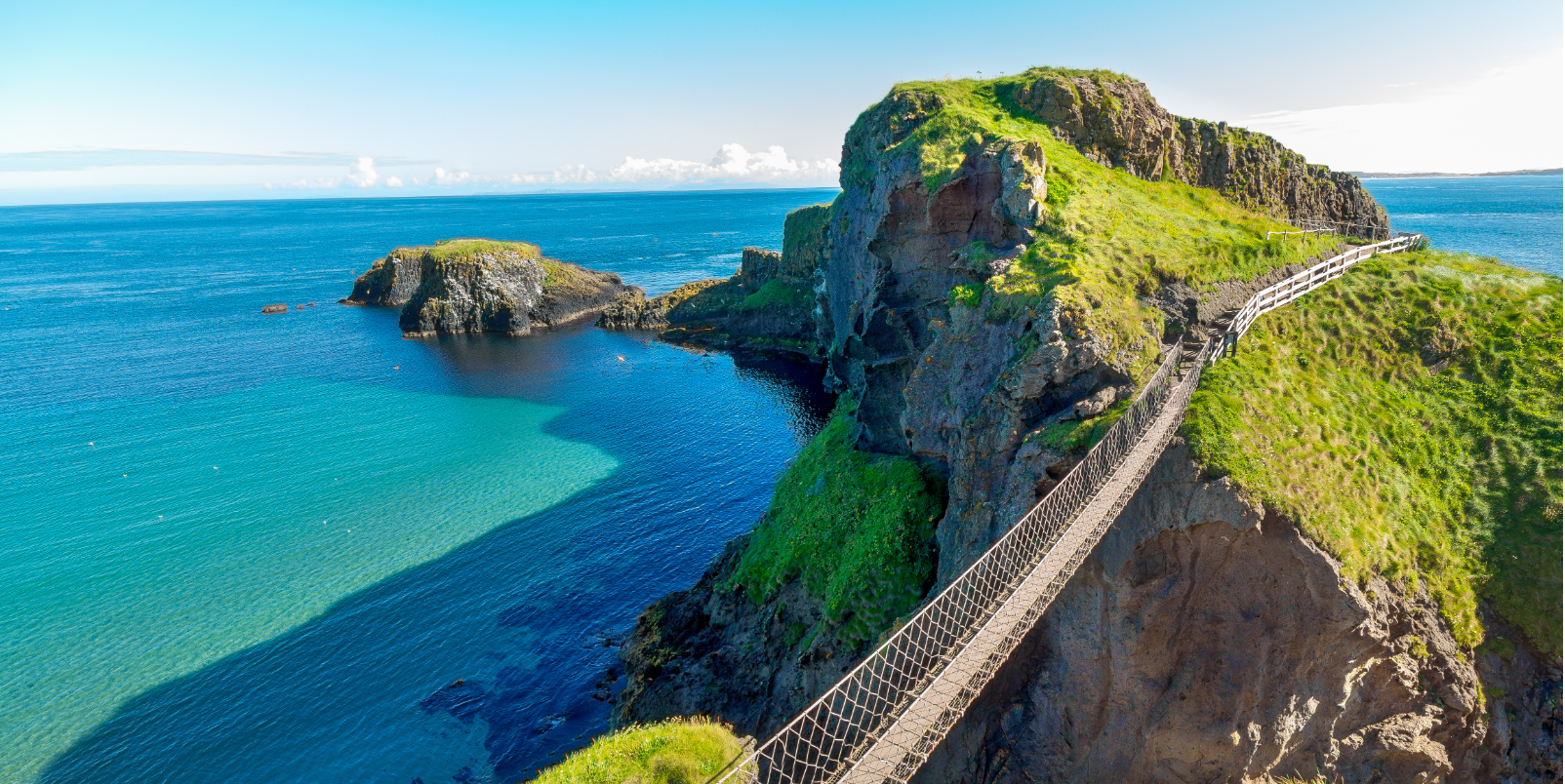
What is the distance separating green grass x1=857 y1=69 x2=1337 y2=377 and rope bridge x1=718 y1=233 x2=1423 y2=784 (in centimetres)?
263

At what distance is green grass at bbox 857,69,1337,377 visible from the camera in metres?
21.4

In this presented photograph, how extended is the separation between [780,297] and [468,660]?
54954mm

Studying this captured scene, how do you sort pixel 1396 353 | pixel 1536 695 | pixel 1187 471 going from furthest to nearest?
pixel 1396 353, pixel 1187 471, pixel 1536 695

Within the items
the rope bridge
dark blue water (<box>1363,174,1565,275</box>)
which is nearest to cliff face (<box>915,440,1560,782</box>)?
the rope bridge

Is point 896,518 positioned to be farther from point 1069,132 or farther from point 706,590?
point 1069,132

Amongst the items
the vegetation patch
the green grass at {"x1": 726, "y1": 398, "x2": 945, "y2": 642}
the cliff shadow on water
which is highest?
the vegetation patch

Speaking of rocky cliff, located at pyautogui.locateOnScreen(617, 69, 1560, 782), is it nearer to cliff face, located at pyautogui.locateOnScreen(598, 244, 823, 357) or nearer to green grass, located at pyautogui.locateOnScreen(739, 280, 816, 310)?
cliff face, located at pyautogui.locateOnScreen(598, 244, 823, 357)

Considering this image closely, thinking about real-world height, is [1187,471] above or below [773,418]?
above

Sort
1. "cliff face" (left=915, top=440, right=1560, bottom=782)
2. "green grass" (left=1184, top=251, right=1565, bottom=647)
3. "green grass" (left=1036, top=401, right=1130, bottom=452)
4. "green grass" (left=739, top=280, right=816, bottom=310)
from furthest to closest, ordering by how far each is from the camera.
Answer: "green grass" (left=739, top=280, right=816, bottom=310), "green grass" (left=1036, top=401, right=1130, bottom=452), "green grass" (left=1184, top=251, right=1565, bottom=647), "cliff face" (left=915, top=440, right=1560, bottom=782)

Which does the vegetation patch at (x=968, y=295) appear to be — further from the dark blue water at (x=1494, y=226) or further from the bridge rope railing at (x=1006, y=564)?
the dark blue water at (x=1494, y=226)

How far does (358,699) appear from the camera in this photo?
86.7 feet

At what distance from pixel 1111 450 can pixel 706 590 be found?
65.8 feet

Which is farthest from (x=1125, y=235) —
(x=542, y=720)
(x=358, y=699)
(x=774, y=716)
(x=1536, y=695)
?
(x=358, y=699)

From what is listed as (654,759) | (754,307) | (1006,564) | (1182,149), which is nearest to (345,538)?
(654,759)
